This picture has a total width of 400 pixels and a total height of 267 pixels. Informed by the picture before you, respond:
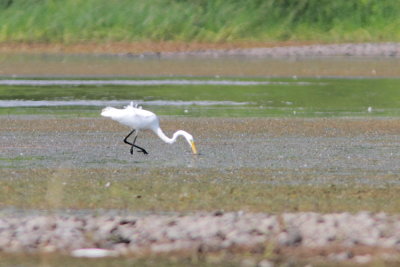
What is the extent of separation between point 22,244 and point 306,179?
18.0 feet

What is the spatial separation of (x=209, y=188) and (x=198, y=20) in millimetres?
52509

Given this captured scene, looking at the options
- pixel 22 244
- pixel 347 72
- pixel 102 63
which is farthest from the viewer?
pixel 102 63

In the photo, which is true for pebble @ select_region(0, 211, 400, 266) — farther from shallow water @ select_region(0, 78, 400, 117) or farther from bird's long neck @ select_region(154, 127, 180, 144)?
shallow water @ select_region(0, 78, 400, 117)

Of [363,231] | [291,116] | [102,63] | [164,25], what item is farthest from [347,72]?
[363,231]

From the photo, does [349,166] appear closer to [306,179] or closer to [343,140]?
[306,179]

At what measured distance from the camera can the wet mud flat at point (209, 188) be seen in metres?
10.9

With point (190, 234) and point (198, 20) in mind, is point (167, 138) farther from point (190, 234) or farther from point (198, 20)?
point (198, 20)

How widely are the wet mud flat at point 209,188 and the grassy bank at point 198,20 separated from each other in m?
39.6

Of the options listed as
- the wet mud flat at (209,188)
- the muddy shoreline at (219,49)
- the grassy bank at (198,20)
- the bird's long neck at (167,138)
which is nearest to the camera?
the wet mud flat at (209,188)

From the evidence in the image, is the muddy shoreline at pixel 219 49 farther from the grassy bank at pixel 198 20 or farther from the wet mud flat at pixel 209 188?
the wet mud flat at pixel 209 188

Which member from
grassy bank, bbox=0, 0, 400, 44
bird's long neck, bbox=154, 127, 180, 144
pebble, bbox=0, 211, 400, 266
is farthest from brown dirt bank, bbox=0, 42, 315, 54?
pebble, bbox=0, 211, 400, 266

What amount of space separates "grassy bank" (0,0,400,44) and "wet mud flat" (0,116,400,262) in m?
39.6

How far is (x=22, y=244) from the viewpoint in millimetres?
10852

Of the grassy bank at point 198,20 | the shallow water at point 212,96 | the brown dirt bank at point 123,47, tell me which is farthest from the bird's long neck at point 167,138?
the grassy bank at point 198,20
